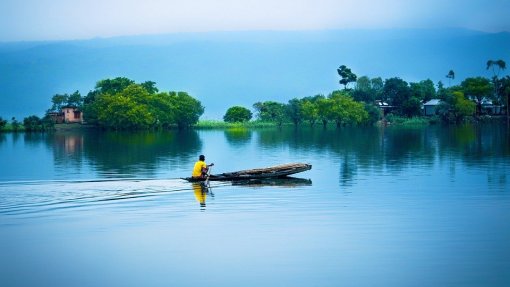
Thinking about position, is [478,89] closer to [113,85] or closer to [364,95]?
[364,95]

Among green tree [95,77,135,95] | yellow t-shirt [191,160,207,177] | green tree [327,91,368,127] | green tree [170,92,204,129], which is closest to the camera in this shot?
yellow t-shirt [191,160,207,177]

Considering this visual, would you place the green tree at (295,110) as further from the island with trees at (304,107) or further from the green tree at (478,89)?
the green tree at (478,89)

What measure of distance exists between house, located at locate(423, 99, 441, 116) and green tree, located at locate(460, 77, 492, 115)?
5.09m

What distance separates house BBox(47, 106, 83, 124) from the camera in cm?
10925

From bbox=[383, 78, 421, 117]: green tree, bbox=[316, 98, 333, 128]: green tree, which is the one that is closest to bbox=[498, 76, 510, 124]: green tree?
bbox=[383, 78, 421, 117]: green tree

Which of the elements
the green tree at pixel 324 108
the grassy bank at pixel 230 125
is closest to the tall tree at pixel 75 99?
the grassy bank at pixel 230 125

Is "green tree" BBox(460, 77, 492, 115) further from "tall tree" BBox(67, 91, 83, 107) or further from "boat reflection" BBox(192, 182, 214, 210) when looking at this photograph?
"boat reflection" BBox(192, 182, 214, 210)

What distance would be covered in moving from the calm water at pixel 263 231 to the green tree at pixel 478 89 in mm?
89713

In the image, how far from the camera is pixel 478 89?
118 meters

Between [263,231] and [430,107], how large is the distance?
355ft

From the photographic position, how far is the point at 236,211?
69.1ft

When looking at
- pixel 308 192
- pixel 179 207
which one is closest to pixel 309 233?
pixel 179 207

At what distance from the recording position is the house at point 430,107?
4755 inches

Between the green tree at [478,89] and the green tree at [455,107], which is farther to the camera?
the green tree at [478,89]
